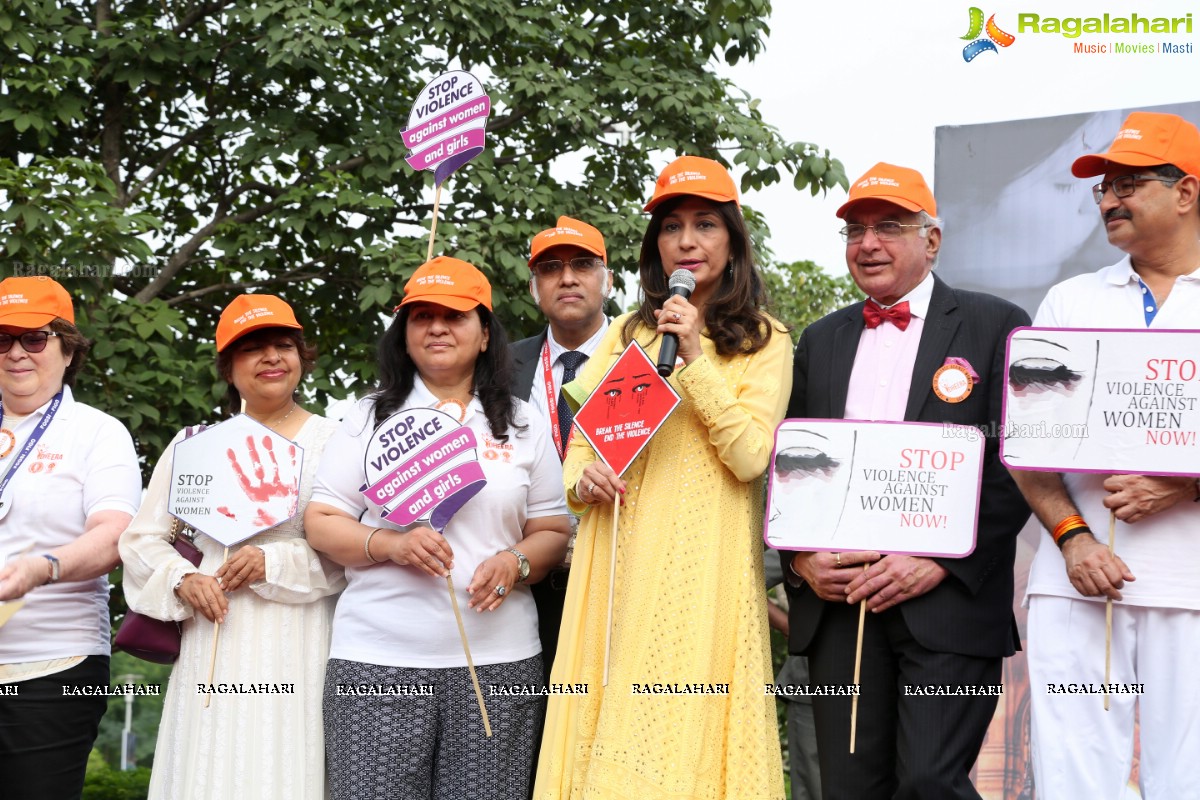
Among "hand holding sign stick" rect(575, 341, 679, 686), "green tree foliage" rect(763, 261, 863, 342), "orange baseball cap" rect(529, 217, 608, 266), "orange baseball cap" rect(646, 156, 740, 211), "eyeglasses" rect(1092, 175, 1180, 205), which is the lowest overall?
"hand holding sign stick" rect(575, 341, 679, 686)

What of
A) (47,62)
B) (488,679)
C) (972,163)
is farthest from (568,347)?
(47,62)

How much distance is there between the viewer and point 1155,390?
11.7 ft

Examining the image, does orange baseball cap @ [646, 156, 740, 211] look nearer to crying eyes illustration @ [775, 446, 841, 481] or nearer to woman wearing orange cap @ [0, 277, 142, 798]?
crying eyes illustration @ [775, 446, 841, 481]

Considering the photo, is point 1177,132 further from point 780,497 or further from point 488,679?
point 488,679

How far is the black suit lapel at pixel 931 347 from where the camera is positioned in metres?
3.90

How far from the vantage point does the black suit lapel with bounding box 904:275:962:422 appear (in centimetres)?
390

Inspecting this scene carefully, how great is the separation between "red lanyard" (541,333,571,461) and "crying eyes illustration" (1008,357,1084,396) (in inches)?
63.9

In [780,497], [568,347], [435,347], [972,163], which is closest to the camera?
[780,497]

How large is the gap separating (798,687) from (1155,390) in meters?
1.73

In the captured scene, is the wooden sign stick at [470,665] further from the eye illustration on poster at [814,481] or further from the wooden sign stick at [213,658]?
the eye illustration on poster at [814,481]

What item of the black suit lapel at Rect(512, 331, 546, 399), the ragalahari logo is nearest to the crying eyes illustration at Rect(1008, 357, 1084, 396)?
the black suit lapel at Rect(512, 331, 546, 399)

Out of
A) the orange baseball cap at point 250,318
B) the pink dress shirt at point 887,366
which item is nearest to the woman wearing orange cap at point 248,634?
the orange baseball cap at point 250,318

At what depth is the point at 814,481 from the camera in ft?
12.6

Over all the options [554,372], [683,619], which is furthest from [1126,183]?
[554,372]
